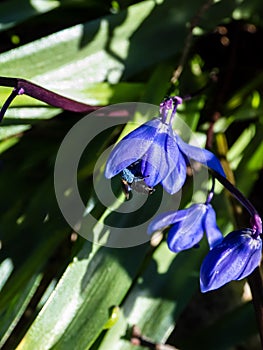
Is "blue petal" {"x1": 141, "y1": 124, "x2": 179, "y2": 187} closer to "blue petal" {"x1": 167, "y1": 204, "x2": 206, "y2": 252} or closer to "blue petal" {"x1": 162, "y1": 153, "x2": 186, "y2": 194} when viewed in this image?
"blue petal" {"x1": 162, "y1": 153, "x2": 186, "y2": 194}

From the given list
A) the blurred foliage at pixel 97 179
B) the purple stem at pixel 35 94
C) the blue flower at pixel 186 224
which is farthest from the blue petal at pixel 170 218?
the purple stem at pixel 35 94

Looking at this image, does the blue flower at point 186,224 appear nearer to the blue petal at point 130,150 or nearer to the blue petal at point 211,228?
the blue petal at point 211,228

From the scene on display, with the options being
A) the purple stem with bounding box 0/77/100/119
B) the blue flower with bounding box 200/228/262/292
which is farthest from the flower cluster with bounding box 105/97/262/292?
the purple stem with bounding box 0/77/100/119

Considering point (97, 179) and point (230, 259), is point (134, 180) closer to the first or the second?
point (230, 259)

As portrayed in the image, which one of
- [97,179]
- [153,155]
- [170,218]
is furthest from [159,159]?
[97,179]

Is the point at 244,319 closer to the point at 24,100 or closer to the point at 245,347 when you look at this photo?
the point at 245,347

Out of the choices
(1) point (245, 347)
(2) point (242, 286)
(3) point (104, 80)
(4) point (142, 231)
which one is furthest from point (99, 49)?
(1) point (245, 347)

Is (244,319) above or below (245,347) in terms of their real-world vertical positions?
above
